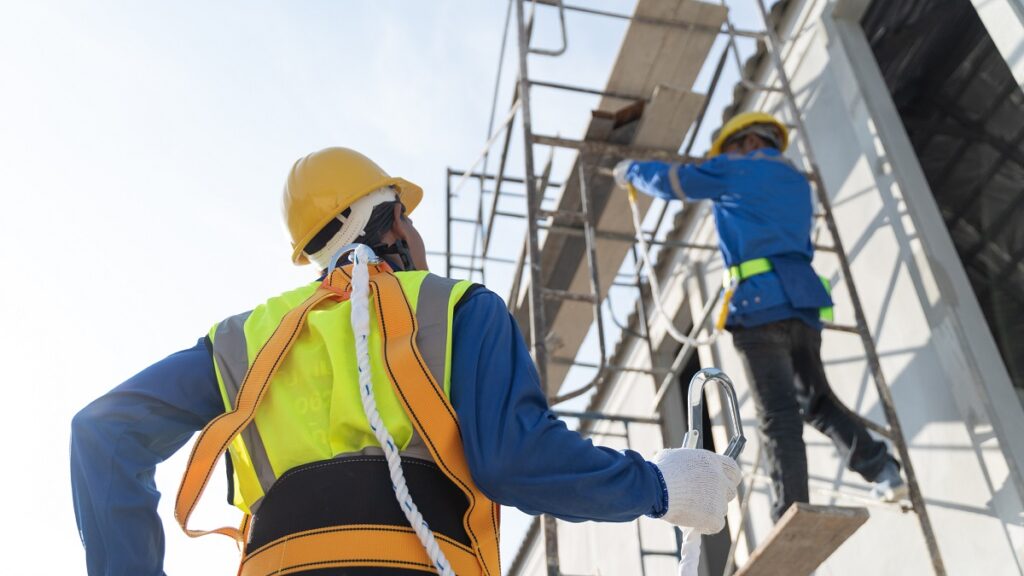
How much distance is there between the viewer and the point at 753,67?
7707 mm

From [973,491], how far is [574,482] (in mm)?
3698

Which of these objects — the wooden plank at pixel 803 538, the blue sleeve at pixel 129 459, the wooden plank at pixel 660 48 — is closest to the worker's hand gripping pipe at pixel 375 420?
the blue sleeve at pixel 129 459

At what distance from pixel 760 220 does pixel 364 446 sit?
3941 millimetres

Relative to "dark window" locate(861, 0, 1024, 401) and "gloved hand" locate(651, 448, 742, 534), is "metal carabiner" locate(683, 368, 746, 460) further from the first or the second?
"dark window" locate(861, 0, 1024, 401)

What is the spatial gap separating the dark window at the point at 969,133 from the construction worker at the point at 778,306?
102cm

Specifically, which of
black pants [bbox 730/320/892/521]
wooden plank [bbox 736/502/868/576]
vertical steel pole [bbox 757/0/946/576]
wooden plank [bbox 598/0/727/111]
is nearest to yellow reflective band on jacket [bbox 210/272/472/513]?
wooden plank [bbox 736/502/868/576]

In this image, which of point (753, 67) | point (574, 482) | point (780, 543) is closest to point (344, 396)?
point (574, 482)

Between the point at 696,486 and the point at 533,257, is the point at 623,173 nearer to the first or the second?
the point at 533,257

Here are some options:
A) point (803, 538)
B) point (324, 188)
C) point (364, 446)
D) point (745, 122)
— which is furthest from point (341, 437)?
point (745, 122)

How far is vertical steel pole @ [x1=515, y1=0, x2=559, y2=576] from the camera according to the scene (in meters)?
4.65

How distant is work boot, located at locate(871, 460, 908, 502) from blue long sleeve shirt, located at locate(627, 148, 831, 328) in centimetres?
81

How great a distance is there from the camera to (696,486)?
6.41ft

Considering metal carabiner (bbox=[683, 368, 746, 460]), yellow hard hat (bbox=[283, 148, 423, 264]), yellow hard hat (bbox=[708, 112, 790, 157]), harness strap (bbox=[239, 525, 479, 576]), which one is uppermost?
yellow hard hat (bbox=[708, 112, 790, 157])

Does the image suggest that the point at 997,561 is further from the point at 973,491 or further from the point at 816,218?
the point at 816,218
